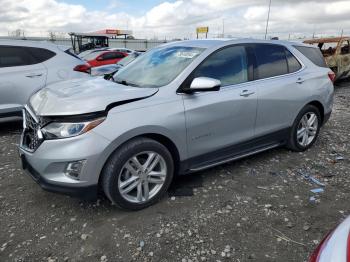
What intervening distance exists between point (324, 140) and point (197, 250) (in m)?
3.67

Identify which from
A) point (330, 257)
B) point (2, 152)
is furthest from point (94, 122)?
point (2, 152)

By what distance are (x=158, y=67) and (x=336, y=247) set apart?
2800 mm

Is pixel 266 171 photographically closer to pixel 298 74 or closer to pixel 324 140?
pixel 298 74

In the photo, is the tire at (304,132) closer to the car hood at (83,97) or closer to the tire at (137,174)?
the tire at (137,174)

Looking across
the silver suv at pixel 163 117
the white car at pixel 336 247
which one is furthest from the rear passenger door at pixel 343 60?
the white car at pixel 336 247

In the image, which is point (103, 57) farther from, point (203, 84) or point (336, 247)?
point (336, 247)

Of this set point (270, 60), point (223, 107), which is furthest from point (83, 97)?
point (270, 60)

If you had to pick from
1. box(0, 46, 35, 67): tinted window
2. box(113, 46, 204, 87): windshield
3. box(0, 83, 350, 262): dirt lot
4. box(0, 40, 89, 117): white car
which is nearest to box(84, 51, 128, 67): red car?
box(0, 40, 89, 117): white car

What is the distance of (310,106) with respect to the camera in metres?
4.65

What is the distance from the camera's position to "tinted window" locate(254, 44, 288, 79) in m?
4.05

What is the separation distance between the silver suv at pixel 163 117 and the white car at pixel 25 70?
205 cm

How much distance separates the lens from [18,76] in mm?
5371

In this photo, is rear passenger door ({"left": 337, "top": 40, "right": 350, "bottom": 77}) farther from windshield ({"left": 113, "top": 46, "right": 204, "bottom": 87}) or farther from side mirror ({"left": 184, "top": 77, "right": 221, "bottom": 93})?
side mirror ({"left": 184, "top": 77, "right": 221, "bottom": 93})

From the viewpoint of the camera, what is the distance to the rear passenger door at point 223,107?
11.0 feet
